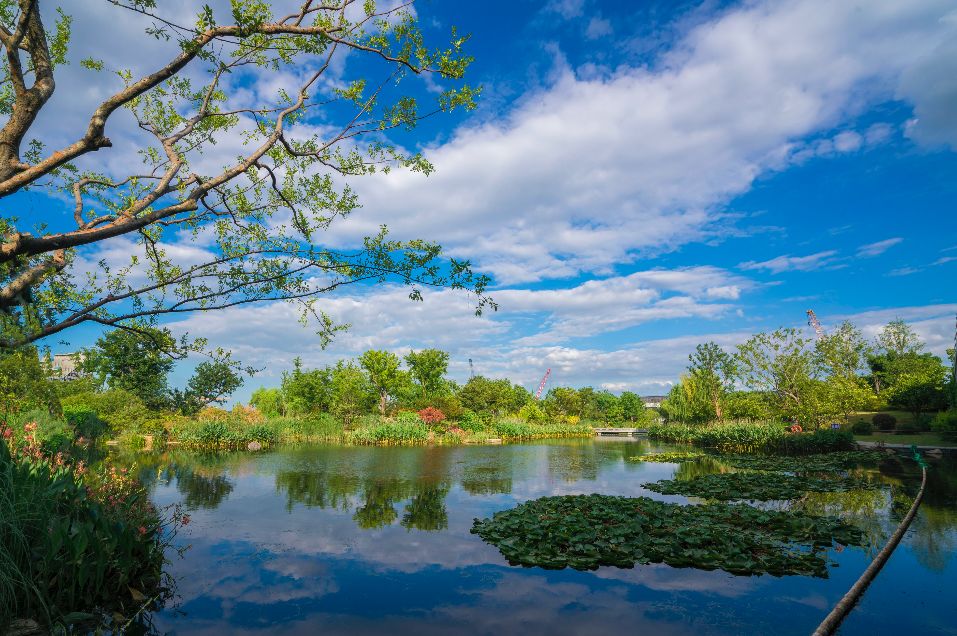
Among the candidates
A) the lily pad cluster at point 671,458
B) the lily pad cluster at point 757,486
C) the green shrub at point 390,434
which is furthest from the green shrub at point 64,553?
the green shrub at point 390,434

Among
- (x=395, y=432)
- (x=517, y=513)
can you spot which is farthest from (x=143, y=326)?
(x=395, y=432)

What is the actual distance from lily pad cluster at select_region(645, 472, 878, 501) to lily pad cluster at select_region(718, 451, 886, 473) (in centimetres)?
210

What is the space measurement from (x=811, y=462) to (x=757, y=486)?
266 inches

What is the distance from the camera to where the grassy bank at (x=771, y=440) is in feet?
66.3

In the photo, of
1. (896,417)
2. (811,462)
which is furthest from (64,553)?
(896,417)

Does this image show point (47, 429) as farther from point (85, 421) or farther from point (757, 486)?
point (757, 486)

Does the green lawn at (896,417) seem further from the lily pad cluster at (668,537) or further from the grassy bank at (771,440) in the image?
the lily pad cluster at (668,537)

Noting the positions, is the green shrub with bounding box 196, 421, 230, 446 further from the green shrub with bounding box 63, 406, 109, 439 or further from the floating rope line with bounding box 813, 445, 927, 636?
the floating rope line with bounding box 813, 445, 927, 636

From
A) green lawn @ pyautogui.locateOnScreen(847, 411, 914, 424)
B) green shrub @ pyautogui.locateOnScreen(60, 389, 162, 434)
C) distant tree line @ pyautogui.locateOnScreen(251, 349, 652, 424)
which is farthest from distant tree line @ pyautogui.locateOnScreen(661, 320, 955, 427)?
green shrub @ pyautogui.locateOnScreen(60, 389, 162, 434)

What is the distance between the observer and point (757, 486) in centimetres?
1173

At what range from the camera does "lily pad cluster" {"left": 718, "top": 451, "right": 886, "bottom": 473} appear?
595 inches

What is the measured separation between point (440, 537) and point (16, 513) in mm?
5386

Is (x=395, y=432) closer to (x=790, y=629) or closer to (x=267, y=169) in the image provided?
(x=267, y=169)

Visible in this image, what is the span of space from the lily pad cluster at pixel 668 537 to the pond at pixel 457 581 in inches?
8.3
